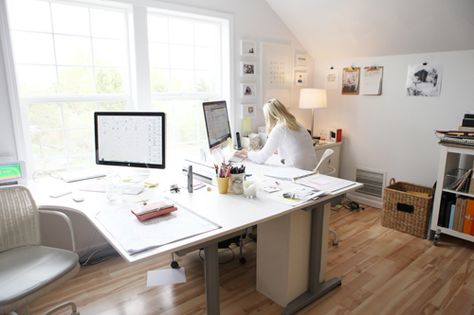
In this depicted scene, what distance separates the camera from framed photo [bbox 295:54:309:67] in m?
4.06

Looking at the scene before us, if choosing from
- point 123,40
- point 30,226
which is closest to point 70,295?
point 30,226

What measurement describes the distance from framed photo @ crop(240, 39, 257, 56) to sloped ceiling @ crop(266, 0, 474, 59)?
0.53 m

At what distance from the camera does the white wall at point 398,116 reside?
10.3 ft

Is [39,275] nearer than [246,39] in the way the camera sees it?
Yes

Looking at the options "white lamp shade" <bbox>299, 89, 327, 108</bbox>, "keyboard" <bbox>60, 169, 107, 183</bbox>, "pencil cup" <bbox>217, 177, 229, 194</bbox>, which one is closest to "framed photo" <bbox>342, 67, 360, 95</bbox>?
"white lamp shade" <bbox>299, 89, 327, 108</bbox>

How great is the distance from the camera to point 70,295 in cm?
225

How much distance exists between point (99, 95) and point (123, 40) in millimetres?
518

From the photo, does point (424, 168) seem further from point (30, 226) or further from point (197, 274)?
point (30, 226)

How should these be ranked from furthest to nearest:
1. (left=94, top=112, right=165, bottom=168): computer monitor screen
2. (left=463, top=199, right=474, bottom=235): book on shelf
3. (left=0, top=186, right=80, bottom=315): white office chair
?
(left=463, top=199, right=474, bottom=235): book on shelf < (left=94, top=112, right=165, bottom=168): computer monitor screen < (left=0, top=186, right=80, bottom=315): white office chair

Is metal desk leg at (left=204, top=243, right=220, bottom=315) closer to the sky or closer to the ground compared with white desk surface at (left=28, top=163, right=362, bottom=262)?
closer to the ground

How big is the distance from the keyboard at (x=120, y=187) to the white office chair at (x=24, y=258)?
0.30 m

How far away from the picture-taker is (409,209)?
3.15m

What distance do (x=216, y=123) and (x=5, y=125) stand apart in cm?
148

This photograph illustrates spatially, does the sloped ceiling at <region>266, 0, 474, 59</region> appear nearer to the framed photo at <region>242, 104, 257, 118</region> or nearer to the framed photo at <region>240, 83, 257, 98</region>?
the framed photo at <region>240, 83, 257, 98</region>
